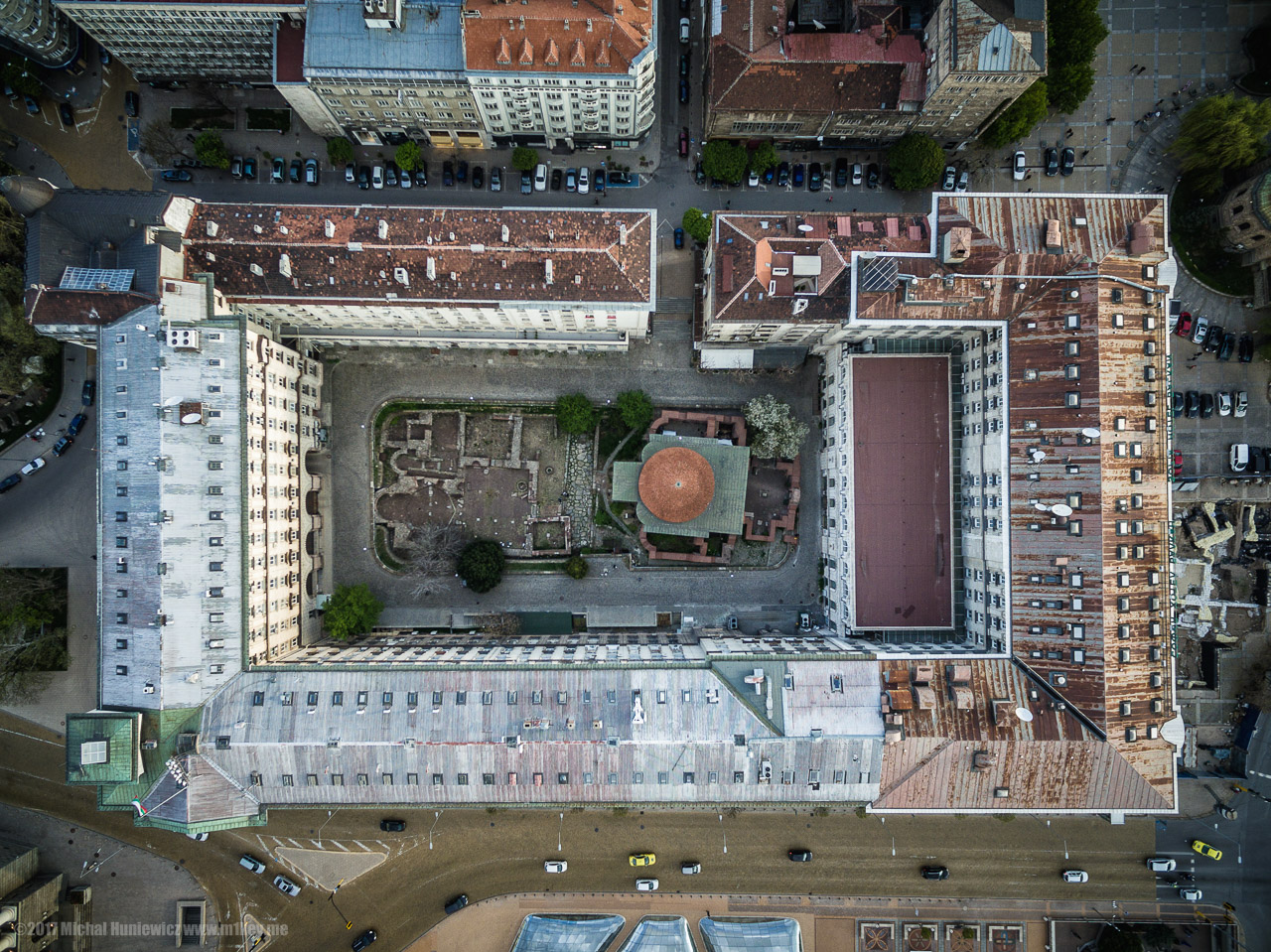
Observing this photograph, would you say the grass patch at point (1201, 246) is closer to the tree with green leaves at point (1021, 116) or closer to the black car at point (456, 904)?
the tree with green leaves at point (1021, 116)

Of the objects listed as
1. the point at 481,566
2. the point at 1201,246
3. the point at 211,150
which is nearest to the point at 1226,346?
the point at 1201,246

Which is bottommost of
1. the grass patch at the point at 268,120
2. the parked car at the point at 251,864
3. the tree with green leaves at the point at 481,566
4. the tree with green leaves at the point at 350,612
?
the parked car at the point at 251,864

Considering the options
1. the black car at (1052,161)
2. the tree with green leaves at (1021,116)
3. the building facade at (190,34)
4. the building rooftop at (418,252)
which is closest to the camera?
the building rooftop at (418,252)

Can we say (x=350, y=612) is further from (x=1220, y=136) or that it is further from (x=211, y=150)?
(x=1220, y=136)

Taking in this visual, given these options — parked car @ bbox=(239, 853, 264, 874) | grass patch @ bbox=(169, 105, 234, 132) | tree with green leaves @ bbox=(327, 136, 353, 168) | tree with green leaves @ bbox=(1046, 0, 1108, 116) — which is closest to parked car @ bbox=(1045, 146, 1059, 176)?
tree with green leaves @ bbox=(1046, 0, 1108, 116)

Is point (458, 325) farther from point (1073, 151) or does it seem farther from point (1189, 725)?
point (1189, 725)

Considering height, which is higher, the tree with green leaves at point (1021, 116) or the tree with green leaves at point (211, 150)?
the tree with green leaves at point (1021, 116)

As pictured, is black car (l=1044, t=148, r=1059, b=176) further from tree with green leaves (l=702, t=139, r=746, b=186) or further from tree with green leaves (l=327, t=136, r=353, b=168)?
tree with green leaves (l=327, t=136, r=353, b=168)

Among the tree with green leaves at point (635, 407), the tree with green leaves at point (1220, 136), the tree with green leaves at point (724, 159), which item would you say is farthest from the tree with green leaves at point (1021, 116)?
the tree with green leaves at point (635, 407)
